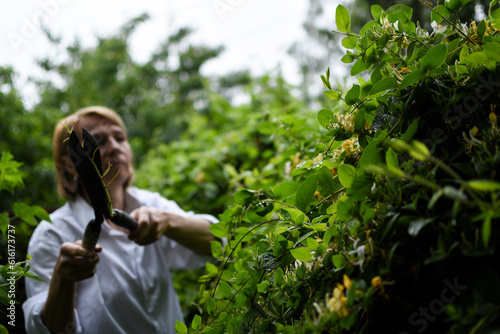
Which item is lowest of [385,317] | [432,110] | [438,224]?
[385,317]

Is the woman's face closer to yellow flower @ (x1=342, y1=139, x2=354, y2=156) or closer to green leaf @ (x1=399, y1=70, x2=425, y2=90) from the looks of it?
yellow flower @ (x1=342, y1=139, x2=354, y2=156)

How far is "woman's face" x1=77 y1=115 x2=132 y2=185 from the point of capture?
4.71ft

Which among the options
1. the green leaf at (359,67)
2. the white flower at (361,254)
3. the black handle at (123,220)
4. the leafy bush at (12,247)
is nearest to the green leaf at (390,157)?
the white flower at (361,254)

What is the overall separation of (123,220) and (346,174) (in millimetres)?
760

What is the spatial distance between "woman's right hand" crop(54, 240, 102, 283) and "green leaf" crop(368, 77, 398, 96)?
36.8 inches

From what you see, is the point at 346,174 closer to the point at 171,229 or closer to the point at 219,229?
the point at 219,229

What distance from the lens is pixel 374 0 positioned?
8.30ft

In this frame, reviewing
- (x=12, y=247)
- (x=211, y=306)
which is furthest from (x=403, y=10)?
(x=12, y=247)

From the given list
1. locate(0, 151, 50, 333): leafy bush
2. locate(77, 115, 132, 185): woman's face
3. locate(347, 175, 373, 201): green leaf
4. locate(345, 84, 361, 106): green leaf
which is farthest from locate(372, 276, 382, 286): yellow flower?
locate(77, 115, 132, 185): woman's face

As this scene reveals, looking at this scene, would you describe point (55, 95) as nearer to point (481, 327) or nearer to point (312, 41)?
point (312, 41)

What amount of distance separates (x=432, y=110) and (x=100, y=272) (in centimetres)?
125

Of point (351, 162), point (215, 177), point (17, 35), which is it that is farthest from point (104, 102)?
point (351, 162)

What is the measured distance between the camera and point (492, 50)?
0.54 meters

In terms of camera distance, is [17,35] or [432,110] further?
[17,35]
